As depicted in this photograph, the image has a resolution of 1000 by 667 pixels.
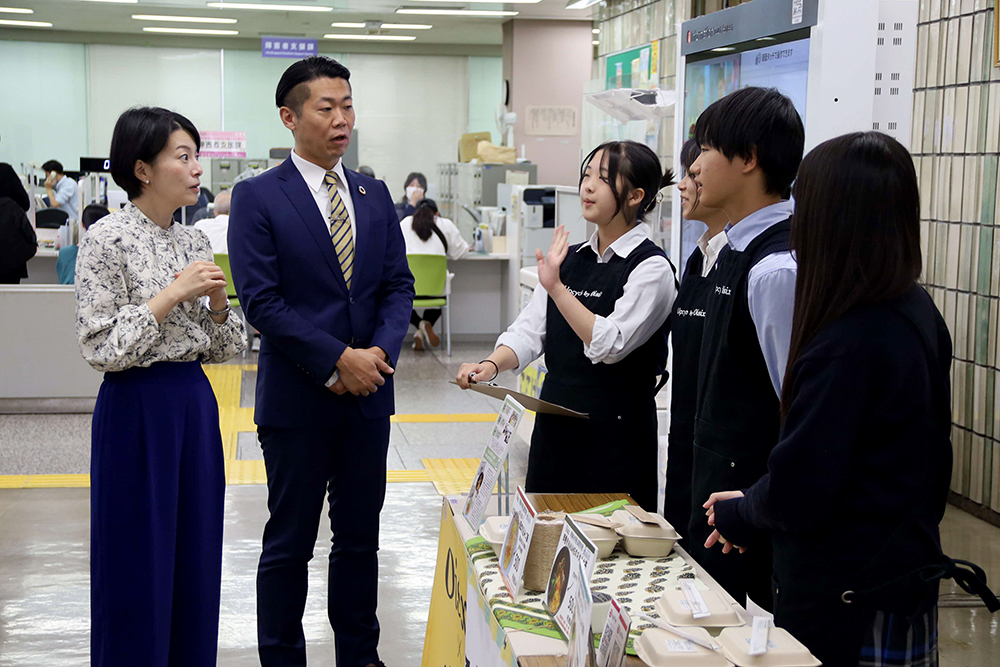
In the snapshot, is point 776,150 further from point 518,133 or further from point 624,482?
point 518,133

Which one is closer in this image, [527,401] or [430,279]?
[527,401]

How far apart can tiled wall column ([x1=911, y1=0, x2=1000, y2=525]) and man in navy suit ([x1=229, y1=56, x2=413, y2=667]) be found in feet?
10.3

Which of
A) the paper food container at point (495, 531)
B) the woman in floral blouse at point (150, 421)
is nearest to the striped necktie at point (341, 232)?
the woman in floral blouse at point (150, 421)

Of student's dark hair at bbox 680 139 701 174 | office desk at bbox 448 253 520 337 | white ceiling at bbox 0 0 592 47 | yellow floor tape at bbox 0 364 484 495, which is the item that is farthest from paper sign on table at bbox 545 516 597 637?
white ceiling at bbox 0 0 592 47

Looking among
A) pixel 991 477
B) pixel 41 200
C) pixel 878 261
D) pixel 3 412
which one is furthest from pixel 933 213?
pixel 41 200

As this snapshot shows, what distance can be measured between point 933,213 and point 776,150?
339 cm

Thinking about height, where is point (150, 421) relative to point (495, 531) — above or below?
above

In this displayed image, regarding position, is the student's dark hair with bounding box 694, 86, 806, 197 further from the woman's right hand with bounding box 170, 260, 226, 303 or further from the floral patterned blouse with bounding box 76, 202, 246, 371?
the floral patterned blouse with bounding box 76, 202, 246, 371

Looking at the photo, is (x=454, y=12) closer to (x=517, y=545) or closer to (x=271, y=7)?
(x=271, y=7)

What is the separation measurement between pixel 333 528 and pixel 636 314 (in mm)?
1040

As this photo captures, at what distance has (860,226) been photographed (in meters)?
1.41

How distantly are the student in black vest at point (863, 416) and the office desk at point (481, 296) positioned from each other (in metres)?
7.40

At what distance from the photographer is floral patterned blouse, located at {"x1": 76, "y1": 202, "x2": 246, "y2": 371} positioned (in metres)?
2.26

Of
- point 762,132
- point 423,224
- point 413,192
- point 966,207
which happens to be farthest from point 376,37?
point 762,132
